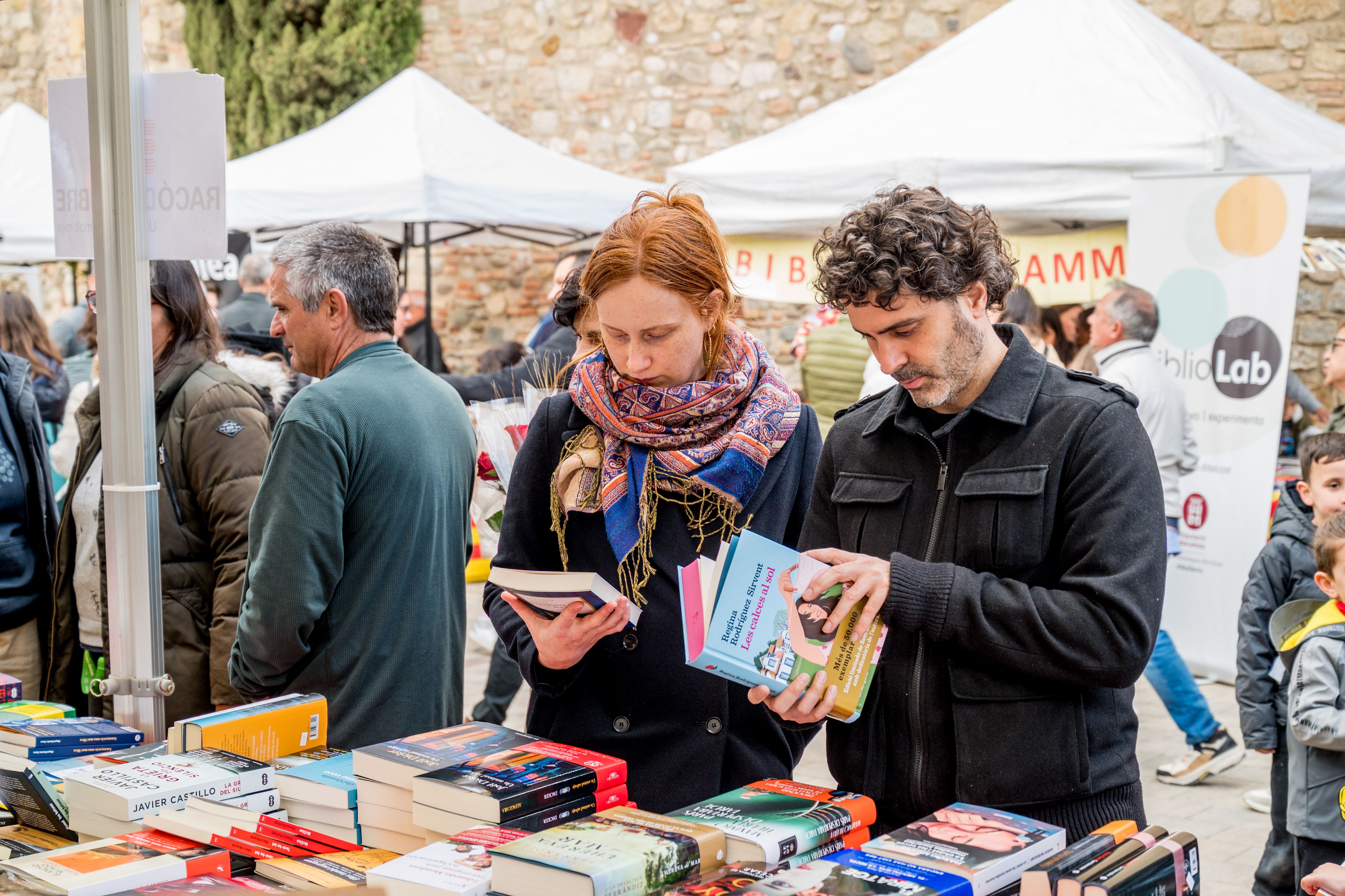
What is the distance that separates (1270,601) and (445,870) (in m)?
3.14

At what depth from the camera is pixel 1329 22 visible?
8438 mm

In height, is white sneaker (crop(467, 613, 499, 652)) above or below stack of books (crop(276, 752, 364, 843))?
below

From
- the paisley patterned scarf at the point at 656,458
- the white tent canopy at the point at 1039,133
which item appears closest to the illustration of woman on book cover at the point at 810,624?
the paisley patterned scarf at the point at 656,458

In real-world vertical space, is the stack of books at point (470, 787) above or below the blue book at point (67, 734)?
above

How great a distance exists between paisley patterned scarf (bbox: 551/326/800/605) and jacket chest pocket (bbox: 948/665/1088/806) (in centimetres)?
55

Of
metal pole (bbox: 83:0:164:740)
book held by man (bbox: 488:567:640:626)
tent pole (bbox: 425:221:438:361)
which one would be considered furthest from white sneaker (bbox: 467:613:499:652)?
book held by man (bbox: 488:567:640:626)

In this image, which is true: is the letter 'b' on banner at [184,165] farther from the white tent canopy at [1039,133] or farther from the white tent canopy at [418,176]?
the white tent canopy at [418,176]

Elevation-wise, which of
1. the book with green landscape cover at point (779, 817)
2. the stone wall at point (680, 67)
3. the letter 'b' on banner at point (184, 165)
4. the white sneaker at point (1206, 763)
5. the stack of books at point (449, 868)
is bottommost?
the white sneaker at point (1206, 763)

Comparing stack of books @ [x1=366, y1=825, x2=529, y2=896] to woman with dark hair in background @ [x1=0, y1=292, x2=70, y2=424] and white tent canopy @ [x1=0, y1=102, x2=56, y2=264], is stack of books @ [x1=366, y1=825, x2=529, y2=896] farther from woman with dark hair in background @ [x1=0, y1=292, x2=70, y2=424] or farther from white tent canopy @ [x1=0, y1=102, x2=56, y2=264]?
white tent canopy @ [x1=0, y1=102, x2=56, y2=264]

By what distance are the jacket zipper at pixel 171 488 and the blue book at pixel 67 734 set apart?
742 millimetres

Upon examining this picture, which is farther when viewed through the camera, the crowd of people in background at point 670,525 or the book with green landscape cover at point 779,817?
the crowd of people in background at point 670,525

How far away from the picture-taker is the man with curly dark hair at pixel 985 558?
1.58 m

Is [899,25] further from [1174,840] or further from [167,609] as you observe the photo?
[1174,840]

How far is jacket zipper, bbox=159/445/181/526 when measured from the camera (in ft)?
9.22
